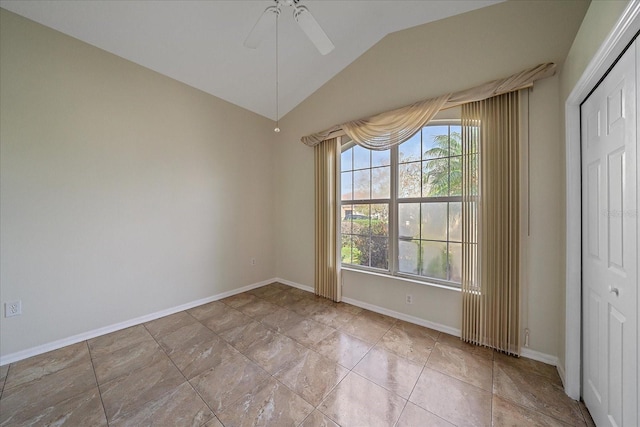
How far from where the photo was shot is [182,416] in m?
1.43

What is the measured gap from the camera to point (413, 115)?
2.40 m

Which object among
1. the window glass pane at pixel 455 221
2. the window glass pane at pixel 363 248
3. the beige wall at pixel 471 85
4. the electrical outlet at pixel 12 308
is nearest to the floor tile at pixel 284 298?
the beige wall at pixel 471 85

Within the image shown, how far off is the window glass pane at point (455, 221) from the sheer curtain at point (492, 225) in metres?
0.14

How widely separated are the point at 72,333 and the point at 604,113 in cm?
459

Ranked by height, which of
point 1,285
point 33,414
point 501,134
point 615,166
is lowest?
point 33,414

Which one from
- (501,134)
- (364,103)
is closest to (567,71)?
(501,134)

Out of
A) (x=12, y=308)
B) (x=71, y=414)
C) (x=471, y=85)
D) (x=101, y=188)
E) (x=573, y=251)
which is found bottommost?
(x=71, y=414)

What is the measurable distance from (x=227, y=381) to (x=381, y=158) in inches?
112

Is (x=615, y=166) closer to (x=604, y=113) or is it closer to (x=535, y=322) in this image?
(x=604, y=113)

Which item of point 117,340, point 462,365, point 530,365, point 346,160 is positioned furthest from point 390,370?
point 117,340

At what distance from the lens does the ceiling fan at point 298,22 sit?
1.69m

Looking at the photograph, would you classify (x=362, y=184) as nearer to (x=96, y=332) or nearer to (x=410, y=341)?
(x=410, y=341)

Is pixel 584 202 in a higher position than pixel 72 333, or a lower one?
higher

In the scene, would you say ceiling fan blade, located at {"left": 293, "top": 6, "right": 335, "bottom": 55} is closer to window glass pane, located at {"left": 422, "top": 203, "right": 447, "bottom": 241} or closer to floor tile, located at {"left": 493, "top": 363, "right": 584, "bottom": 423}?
window glass pane, located at {"left": 422, "top": 203, "right": 447, "bottom": 241}
